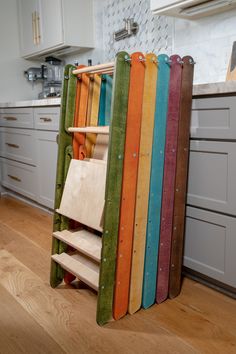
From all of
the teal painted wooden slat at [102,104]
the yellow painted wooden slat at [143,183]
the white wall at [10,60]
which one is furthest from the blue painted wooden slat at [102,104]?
the white wall at [10,60]

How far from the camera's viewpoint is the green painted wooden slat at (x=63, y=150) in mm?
1599

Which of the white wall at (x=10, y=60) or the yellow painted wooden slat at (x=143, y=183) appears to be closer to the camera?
the yellow painted wooden slat at (x=143, y=183)

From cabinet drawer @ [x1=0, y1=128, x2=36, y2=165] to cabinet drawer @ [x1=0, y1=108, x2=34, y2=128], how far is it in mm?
50

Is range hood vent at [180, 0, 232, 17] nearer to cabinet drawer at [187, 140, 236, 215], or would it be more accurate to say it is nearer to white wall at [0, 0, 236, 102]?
white wall at [0, 0, 236, 102]

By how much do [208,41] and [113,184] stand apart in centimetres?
135

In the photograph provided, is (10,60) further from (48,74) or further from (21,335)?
(21,335)

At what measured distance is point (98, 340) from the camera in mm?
1281

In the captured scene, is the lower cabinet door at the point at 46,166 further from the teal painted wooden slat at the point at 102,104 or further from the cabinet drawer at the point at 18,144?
the teal painted wooden slat at the point at 102,104

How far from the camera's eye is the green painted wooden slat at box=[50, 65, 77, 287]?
5.24 feet

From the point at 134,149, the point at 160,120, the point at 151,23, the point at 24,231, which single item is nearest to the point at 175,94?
the point at 160,120

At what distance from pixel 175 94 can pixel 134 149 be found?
0.30 m

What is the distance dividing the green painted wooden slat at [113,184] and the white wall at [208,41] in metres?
1.05

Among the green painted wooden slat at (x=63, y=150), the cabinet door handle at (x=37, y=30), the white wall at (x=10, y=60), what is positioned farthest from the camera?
the white wall at (x=10, y=60)

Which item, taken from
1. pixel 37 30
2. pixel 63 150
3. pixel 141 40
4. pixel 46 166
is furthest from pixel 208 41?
pixel 37 30
